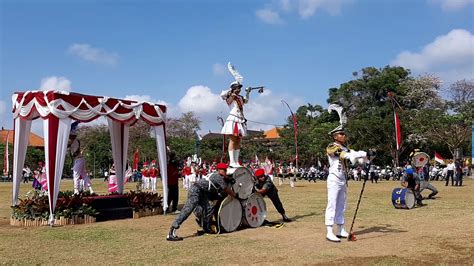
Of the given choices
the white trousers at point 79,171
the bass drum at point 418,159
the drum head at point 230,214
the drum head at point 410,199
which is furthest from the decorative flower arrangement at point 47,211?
the bass drum at point 418,159

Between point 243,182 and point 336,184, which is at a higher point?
point 243,182

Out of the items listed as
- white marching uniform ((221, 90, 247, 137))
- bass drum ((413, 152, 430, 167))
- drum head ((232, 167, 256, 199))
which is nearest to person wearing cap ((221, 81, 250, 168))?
white marching uniform ((221, 90, 247, 137))

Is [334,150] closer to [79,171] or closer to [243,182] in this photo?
[243,182]

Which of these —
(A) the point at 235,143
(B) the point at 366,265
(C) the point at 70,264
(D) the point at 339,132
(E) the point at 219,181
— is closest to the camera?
(B) the point at 366,265

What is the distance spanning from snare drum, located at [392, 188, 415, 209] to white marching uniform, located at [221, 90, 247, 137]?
618cm

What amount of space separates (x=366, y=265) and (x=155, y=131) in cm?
904

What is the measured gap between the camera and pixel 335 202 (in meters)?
9.61

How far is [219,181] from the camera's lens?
1076 cm

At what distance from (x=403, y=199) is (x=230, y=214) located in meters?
6.77

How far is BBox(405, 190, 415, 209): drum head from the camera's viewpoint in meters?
15.3

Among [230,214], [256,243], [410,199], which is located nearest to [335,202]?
[256,243]

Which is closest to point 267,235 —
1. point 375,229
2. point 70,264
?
point 375,229

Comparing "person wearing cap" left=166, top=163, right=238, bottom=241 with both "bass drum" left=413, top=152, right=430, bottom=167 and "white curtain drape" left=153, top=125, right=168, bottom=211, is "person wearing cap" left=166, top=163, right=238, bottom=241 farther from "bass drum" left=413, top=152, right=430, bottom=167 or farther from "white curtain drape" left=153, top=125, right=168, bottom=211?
"bass drum" left=413, top=152, right=430, bottom=167

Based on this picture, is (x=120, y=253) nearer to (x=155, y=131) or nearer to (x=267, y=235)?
(x=267, y=235)
